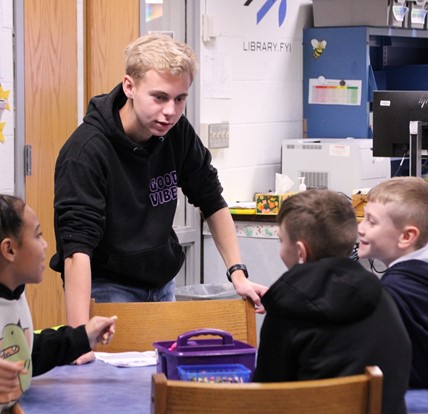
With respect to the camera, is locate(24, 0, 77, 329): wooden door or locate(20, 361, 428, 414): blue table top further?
locate(24, 0, 77, 329): wooden door

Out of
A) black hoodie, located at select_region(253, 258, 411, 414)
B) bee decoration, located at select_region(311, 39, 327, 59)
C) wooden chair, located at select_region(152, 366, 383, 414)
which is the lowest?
wooden chair, located at select_region(152, 366, 383, 414)

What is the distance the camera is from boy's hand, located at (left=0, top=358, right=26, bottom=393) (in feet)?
5.30

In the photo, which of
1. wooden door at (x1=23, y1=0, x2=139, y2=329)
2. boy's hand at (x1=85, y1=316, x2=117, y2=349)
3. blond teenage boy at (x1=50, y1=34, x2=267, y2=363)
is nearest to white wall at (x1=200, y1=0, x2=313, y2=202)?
wooden door at (x1=23, y1=0, x2=139, y2=329)

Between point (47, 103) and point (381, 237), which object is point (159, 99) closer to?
point (381, 237)

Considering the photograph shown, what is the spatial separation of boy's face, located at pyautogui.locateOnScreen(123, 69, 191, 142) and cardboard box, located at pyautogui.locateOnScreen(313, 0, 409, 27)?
3490 millimetres

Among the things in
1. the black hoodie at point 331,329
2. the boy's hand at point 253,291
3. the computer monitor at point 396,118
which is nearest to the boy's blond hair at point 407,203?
the boy's hand at point 253,291

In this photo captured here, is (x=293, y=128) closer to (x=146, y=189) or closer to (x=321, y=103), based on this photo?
(x=321, y=103)

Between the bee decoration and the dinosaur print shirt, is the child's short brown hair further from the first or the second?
the bee decoration

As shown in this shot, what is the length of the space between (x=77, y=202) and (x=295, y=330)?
867 millimetres

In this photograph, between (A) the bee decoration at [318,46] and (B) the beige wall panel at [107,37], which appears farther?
(A) the bee decoration at [318,46]

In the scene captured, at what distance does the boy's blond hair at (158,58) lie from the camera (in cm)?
237

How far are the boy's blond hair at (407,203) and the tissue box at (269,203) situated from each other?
2.28 m

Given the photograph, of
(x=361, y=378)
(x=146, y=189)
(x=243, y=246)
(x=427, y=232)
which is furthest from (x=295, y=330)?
(x=243, y=246)

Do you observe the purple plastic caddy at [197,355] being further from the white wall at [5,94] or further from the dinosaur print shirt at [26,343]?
the white wall at [5,94]
